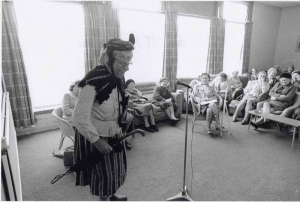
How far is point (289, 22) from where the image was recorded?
7.58m

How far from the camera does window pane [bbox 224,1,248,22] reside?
20.9ft

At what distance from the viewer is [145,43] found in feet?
16.9

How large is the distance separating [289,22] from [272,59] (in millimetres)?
1326

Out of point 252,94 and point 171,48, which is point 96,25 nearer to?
point 171,48

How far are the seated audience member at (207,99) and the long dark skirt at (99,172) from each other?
101 inches

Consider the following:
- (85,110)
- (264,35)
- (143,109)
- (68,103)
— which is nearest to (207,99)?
(143,109)

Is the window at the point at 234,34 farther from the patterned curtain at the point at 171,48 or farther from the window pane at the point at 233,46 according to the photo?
the patterned curtain at the point at 171,48

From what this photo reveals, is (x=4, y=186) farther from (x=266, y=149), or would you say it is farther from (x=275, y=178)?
(x=266, y=149)

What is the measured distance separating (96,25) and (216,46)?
3.55 m

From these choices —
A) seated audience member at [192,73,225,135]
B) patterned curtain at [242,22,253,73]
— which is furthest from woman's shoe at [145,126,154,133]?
patterned curtain at [242,22,253,73]

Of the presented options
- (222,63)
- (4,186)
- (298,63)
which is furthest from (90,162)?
(298,63)

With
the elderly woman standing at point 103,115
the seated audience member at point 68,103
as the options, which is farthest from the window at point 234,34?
the elderly woman standing at point 103,115

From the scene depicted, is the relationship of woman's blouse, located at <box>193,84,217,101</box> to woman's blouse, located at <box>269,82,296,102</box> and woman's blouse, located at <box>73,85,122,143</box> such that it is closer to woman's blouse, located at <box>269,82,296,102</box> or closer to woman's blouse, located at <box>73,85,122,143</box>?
woman's blouse, located at <box>269,82,296,102</box>

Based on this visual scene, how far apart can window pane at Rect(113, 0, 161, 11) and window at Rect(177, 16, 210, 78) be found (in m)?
0.67
